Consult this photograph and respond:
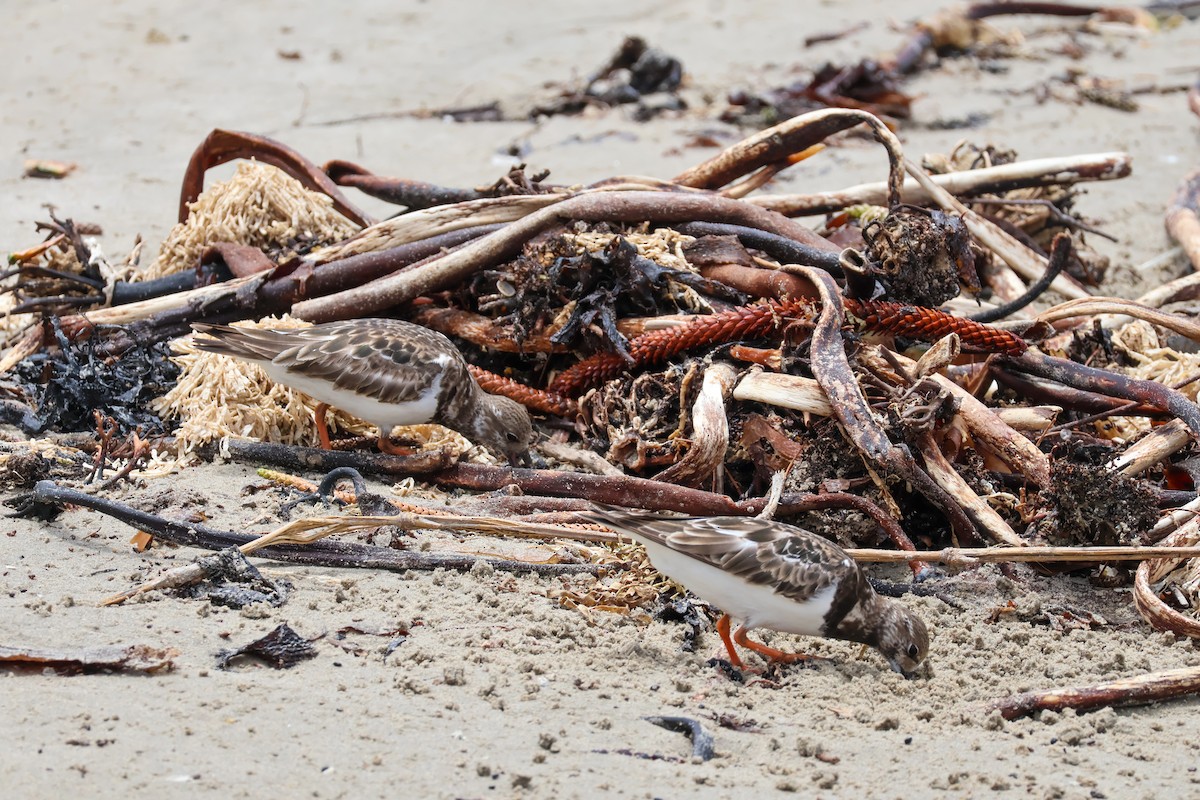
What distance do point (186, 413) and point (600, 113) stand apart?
4543mm

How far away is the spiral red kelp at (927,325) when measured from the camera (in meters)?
4.35

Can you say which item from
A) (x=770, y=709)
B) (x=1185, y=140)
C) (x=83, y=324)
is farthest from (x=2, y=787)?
(x=1185, y=140)

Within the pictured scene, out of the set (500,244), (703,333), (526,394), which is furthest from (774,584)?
(500,244)

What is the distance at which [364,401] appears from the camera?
14.0 ft

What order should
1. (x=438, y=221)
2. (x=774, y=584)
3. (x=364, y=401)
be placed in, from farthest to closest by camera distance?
(x=438, y=221), (x=364, y=401), (x=774, y=584)

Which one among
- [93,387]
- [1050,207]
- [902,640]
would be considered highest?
[1050,207]

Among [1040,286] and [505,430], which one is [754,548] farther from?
[1040,286]

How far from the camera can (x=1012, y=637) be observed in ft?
11.2

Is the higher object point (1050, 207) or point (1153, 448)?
point (1050, 207)

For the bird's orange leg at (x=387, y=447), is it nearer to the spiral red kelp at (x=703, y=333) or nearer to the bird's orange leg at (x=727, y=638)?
the spiral red kelp at (x=703, y=333)

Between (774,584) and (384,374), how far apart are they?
67.8 inches

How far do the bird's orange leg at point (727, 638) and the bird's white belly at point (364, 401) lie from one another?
1516 mm

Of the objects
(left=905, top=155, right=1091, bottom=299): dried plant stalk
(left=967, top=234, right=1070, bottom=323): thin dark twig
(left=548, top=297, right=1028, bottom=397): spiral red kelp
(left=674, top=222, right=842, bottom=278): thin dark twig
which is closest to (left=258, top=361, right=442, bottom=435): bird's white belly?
(left=548, top=297, right=1028, bottom=397): spiral red kelp

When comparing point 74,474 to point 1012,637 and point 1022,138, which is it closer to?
point 1012,637
